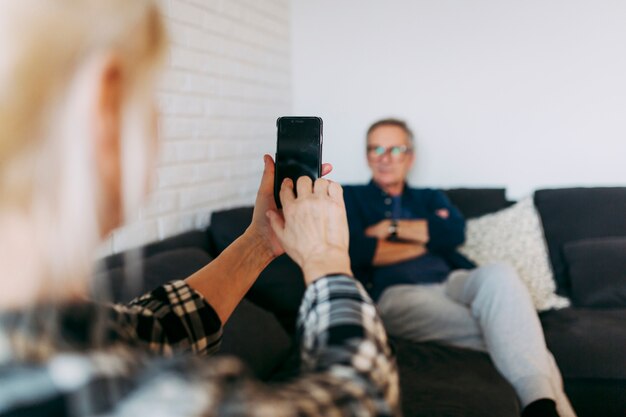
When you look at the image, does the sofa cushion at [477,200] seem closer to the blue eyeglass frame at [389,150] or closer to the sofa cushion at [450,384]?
the blue eyeglass frame at [389,150]

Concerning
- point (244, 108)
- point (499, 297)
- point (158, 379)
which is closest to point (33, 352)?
point (158, 379)

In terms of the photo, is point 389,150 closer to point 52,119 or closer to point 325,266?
point 325,266

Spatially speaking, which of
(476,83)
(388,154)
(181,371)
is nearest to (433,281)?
(388,154)

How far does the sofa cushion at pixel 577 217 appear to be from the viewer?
2.37 m

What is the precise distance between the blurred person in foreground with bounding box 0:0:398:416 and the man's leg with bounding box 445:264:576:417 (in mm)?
1171

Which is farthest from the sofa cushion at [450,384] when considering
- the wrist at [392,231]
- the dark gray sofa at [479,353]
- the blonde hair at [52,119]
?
the blonde hair at [52,119]

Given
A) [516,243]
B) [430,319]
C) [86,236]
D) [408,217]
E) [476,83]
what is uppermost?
[476,83]

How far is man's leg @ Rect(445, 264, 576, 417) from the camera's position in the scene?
1.56 metres

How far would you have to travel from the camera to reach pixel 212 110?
208cm

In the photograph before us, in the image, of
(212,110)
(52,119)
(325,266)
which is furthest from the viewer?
(212,110)

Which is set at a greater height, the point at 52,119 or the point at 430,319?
the point at 52,119

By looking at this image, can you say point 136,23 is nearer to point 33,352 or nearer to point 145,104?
point 145,104

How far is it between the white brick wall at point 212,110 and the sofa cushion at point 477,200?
82 cm

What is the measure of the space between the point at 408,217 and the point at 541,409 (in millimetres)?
947
